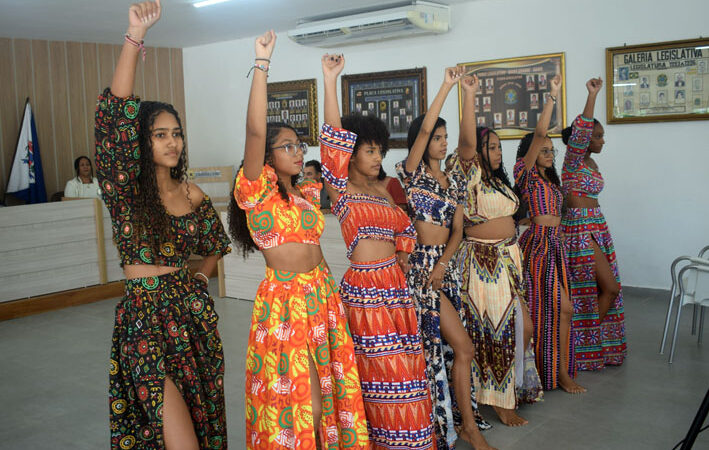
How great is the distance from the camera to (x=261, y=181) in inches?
101

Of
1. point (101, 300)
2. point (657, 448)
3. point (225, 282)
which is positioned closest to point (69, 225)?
point (101, 300)

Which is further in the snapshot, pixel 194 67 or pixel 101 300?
pixel 194 67

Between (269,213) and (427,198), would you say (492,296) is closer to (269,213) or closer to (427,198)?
(427,198)

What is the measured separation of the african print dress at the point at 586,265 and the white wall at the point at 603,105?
2.06 meters

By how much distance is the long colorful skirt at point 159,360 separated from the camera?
7.59ft

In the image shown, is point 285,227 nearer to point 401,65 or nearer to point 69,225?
point 69,225

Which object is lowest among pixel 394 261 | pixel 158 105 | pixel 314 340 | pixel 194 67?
pixel 314 340

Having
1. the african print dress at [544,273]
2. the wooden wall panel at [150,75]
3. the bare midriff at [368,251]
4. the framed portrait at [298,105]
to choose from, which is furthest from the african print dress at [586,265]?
the wooden wall panel at [150,75]

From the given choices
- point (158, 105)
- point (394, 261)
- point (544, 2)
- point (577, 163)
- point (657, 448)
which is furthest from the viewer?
point (544, 2)

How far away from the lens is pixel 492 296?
367 cm

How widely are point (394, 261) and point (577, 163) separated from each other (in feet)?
7.18

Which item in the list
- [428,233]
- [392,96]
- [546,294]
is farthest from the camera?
[392,96]

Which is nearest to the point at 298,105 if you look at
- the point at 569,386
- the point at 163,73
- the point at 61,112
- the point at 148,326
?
the point at 163,73

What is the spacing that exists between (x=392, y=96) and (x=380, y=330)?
5640mm
